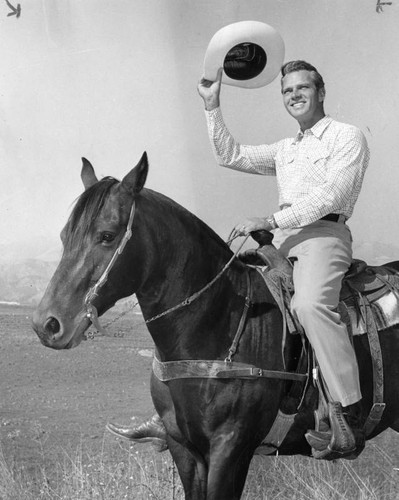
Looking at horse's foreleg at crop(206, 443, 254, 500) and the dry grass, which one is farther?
the dry grass

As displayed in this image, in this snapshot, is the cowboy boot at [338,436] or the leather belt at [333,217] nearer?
the cowboy boot at [338,436]

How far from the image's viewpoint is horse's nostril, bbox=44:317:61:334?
2752 mm

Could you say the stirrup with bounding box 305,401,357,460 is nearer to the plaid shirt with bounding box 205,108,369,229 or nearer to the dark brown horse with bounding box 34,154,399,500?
the dark brown horse with bounding box 34,154,399,500

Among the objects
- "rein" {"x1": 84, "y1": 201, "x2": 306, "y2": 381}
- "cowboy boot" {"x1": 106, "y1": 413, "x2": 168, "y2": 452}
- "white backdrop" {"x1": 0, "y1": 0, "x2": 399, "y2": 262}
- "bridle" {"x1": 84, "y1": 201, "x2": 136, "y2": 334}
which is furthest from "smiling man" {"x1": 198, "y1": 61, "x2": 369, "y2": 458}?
"white backdrop" {"x1": 0, "y1": 0, "x2": 399, "y2": 262}

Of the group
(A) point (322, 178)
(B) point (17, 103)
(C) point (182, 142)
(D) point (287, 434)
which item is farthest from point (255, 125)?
(D) point (287, 434)

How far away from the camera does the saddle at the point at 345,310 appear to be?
10.9 ft

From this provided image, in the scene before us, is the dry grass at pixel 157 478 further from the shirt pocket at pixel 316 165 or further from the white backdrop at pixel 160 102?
the shirt pocket at pixel 316 165

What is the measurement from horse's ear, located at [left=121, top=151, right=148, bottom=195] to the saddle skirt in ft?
2.71

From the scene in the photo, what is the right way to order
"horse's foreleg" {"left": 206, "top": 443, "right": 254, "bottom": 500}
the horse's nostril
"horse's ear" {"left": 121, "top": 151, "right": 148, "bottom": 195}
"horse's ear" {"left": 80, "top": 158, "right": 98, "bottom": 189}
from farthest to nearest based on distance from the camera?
"horse's ear" {"left": 80, "top": 158, "right": 98, "bottom": 189} < "horse's foreleg" {"left": 206, "top": 443, "right": 254, "bottom": 500} < "horse's ear" {"left": 121, "top": 151, "right": 148, "bottom": 195} < the horse's nostril

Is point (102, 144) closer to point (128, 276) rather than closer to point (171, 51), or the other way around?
point (171, 51)

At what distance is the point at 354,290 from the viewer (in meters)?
3.62

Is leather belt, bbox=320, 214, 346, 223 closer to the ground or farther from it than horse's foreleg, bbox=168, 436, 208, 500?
farther from it

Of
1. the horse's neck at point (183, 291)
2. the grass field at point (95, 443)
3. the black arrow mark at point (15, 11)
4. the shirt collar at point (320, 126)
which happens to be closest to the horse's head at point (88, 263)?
the horse's neck at point (183, 291)

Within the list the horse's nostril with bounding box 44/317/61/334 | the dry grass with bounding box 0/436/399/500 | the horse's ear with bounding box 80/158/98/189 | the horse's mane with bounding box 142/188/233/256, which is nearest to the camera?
the horse's nostril with bounding box 44/317/61/334
